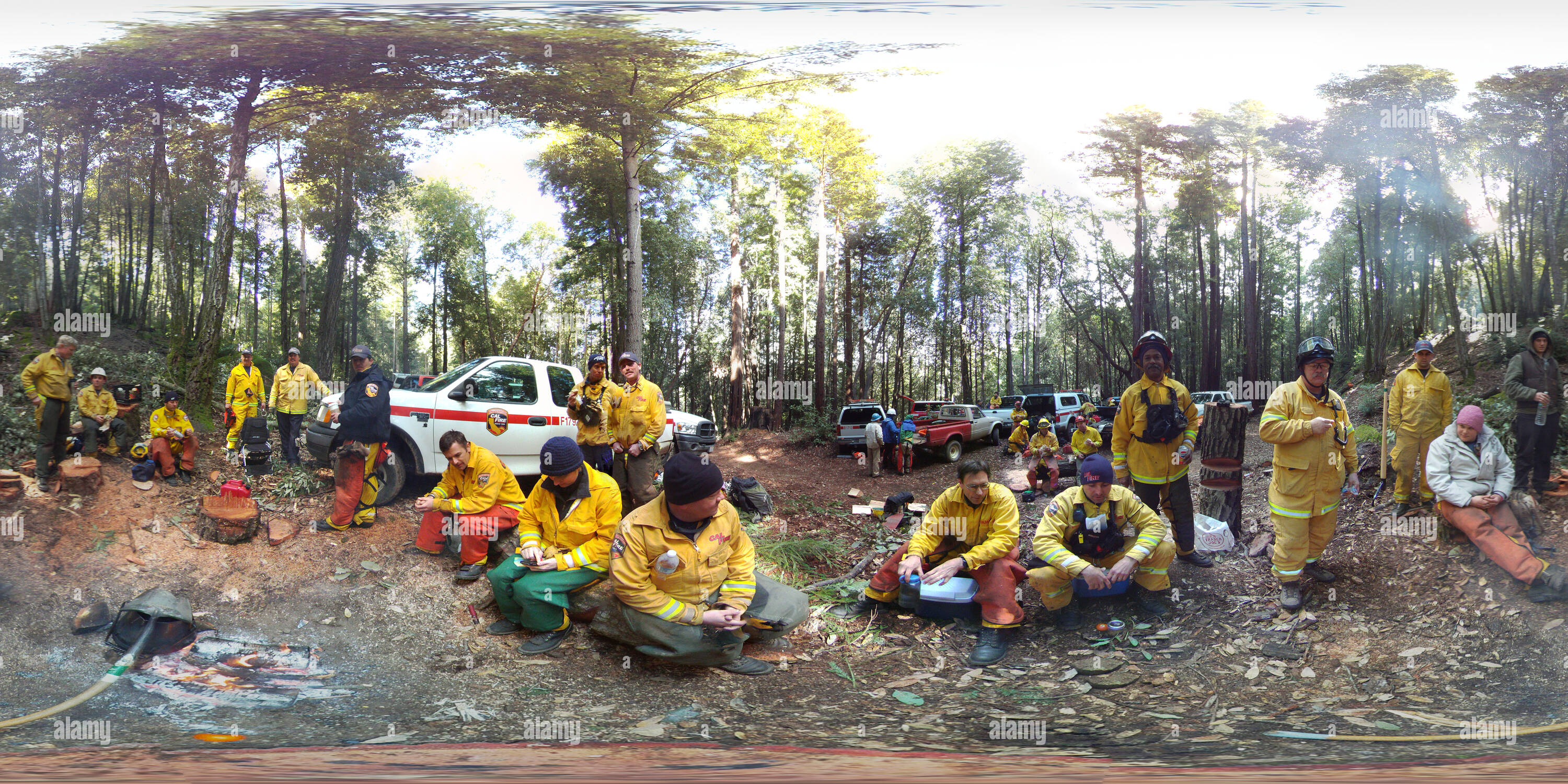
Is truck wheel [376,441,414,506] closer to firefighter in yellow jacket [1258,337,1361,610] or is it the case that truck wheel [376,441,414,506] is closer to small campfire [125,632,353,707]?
small campfire [125,632,353,707]

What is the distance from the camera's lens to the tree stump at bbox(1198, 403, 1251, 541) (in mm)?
5176

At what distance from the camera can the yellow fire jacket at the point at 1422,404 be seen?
4.96 m

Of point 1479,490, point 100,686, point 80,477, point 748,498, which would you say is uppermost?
point 80,477

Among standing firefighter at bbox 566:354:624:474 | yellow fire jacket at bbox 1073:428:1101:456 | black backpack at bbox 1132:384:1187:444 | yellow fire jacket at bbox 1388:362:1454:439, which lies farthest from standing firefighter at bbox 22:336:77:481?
yellow fire jacket at bbox 1073:428:1101:456

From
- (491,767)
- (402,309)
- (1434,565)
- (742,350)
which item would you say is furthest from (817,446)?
(491,767)

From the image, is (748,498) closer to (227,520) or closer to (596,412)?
(596,412)

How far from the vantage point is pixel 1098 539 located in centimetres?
387

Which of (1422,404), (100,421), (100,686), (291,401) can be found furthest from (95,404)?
(1422,404)

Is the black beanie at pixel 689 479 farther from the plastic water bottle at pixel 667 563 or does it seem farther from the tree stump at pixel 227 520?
the tree stump at pixel 227 520

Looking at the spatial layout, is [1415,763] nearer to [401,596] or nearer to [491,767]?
[491,767]

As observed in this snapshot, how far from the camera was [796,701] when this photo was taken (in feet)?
9.57

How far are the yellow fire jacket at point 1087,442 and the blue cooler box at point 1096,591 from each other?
5.52 m

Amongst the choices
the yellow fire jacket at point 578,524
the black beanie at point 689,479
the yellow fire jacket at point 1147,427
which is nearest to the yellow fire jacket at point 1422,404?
the yellow fire jacket at point 1147,427

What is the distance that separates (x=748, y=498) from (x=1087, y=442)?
5.55 m
